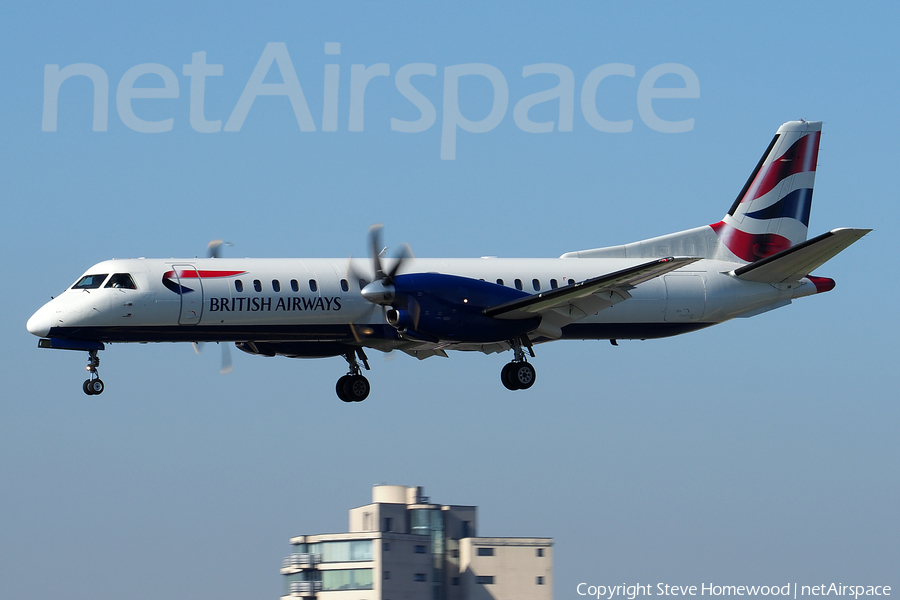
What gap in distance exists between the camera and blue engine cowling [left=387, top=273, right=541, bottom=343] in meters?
25.7

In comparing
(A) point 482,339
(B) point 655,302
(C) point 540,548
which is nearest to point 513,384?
(A) point 482,339

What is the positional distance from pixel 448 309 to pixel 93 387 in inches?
308

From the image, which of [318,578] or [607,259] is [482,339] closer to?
[607,259]

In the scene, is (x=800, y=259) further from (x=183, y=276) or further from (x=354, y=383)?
(x=183, y=276)

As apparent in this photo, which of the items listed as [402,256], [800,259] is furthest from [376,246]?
[800,259]

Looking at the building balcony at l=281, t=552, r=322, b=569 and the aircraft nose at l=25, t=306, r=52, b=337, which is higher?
the aircraft nose at l=25, t=306, r=52, b=337

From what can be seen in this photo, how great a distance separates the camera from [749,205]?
32188 millimetres

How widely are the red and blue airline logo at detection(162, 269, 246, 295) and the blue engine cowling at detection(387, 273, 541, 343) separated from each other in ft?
12.1

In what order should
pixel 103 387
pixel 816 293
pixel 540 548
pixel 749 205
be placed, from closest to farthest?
pixel 103 387
pixel 816 293
pixel 749 205
pixel 540 548

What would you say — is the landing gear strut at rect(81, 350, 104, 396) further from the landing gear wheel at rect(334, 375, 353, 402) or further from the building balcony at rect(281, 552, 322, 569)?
the building balcony at rect(281, 552, 322, 569)

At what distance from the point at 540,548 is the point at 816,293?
2088cm

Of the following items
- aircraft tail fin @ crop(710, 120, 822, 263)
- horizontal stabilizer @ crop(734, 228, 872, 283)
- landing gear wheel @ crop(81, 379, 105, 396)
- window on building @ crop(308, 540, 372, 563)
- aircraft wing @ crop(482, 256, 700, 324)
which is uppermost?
aircraft tail fin @ crop(710, 120, 822, 263)

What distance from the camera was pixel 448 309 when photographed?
2600 cm

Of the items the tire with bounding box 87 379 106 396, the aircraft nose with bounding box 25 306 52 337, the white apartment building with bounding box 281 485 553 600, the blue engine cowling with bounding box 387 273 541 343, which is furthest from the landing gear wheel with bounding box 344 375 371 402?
the white apartment building with bounding box 281 485 553 600
